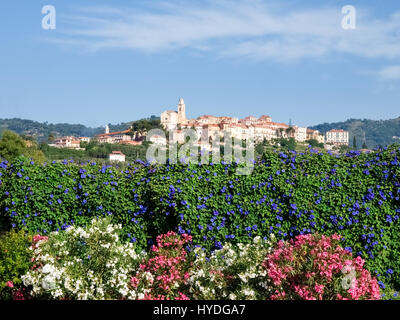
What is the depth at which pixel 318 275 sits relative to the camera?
431 centimetres

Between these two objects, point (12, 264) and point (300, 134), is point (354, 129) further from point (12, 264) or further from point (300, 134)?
point (12, 264)

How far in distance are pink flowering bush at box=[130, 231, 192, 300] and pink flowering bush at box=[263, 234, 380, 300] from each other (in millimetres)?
977

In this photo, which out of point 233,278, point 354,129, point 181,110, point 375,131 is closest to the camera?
point 233,278

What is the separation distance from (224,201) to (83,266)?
1.98 m

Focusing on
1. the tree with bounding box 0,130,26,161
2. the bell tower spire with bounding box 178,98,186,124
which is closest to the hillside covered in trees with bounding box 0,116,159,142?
the bell tower spire with bounding box 178,98,186,124

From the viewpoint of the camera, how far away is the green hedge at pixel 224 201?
5719mm

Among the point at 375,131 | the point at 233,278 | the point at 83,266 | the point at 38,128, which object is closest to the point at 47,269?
the point at 83,266

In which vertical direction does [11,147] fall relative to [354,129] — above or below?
below

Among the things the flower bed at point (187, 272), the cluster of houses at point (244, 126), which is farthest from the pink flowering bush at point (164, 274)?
the cluster of houses at point (244, 126)

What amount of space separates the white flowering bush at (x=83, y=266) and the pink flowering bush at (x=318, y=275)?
155 cm

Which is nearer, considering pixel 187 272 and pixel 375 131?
pixel 187 272
